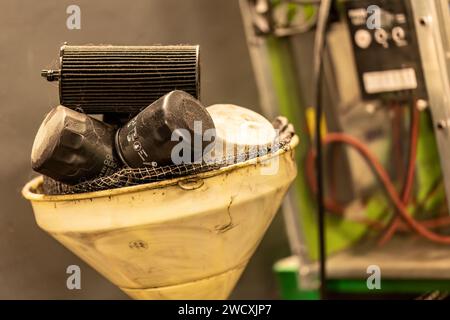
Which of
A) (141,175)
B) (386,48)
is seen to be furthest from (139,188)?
(386,48)

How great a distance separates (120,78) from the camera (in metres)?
0.83

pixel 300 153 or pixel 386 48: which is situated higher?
pixel 386 48

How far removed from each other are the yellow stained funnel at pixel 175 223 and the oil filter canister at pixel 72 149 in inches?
1.3

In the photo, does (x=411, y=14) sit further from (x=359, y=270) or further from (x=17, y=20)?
(x=17, y=20)

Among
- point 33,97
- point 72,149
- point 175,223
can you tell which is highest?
point 33,97

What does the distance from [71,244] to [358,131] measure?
0.91 metres

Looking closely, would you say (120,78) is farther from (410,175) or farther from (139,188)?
(410,175)

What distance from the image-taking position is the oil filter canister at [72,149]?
0.77 metres

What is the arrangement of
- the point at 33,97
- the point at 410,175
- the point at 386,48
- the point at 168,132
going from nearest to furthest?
the point at 168,132 → the point at 33,97 → the point at 386,48 → the point at 410,175

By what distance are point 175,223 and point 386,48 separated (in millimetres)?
685

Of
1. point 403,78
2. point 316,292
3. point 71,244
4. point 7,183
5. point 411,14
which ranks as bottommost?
point 316,292

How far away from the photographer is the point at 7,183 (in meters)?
1.08
